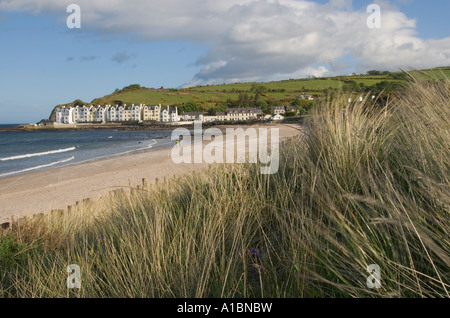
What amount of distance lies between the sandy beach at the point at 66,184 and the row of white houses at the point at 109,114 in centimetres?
9026

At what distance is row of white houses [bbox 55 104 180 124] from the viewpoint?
114562mm

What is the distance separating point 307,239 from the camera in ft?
7.89

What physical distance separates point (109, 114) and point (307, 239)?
123451 mm

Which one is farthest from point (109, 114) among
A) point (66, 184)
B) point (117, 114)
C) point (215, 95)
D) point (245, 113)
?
point (66, 184)

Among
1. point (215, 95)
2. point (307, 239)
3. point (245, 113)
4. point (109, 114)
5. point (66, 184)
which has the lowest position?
point (66, 184)

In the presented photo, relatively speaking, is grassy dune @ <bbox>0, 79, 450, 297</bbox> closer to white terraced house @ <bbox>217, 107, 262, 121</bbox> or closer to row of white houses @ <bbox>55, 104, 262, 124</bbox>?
white terraced house @ <bbox>217, 107, 262, 121</bbox>

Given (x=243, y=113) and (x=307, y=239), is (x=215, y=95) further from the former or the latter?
(x=307, y=239)

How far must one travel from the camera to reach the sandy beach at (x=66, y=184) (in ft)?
40.1

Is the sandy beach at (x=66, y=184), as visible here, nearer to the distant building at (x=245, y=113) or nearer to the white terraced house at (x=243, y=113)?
the distant building at (x=245, y=113)

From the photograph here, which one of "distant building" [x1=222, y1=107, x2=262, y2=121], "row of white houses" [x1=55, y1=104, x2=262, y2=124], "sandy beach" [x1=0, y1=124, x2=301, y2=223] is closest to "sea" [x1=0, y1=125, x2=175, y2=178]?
"sandy beach" [x1=0, y1=124, x2=301, y2=223]

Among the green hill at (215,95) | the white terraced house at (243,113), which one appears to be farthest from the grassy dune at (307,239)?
the white terraced house at (243,113)

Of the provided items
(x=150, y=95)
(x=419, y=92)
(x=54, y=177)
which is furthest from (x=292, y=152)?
(x=150, y=95)
